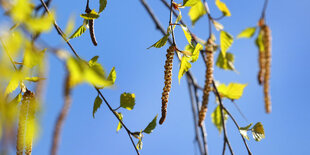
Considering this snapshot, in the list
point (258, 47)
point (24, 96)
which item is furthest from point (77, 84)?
point (258, 47)

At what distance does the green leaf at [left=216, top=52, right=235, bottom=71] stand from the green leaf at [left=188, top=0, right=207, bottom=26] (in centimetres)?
20

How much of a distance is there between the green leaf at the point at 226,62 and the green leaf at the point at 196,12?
0.20 meters

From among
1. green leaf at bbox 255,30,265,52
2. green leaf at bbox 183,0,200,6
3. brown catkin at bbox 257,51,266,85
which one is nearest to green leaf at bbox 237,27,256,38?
green leaf at bbox 255,30,265,52

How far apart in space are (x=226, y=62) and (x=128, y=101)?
0.53 meters

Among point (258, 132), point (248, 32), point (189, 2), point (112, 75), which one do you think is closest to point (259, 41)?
point (248, 32)

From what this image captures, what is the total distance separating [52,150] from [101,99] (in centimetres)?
54

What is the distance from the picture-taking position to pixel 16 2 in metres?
0.38

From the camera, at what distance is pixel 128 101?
39.5 inches

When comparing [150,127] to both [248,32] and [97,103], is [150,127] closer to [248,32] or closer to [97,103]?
[97,103]

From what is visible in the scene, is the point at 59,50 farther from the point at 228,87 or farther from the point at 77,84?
the point at 228,87

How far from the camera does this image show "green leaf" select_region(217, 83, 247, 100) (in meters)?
1.23

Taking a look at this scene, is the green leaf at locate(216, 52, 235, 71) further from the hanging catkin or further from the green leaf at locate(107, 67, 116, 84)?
the green leaf at locate(107, 67, 116, 84)

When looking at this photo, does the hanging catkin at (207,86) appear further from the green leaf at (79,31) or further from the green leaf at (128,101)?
the green leaf at (79,31)

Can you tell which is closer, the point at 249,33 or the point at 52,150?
the point at 52,150
